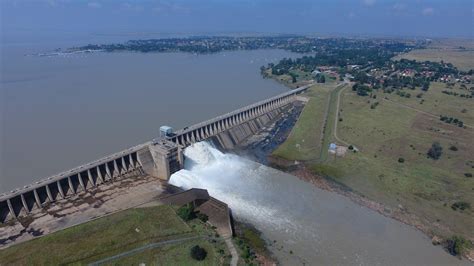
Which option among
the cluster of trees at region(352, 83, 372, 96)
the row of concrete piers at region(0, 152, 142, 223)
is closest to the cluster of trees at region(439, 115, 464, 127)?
the cluster of trees at region(352, 83, 372, 96)

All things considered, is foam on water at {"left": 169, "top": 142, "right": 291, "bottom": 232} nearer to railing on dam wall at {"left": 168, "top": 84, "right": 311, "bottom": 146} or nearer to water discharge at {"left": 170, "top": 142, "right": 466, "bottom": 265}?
water discharge at {"left": 170, "top": 142, "right": 466, "bottom": 265}

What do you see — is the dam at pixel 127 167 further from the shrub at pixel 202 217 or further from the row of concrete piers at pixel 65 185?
the shrub at pixel 202 217

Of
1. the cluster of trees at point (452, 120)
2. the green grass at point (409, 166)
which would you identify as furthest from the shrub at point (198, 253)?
the cluster of trees at point (452, 120)

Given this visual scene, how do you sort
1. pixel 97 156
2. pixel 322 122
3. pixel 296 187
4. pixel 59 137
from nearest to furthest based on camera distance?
pixel 296 187 → pixel 97 156 → pixel 59 137 → pixel 322 122

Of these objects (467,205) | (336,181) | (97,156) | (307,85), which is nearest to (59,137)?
(97,156)

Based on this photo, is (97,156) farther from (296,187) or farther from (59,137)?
(296,187)
